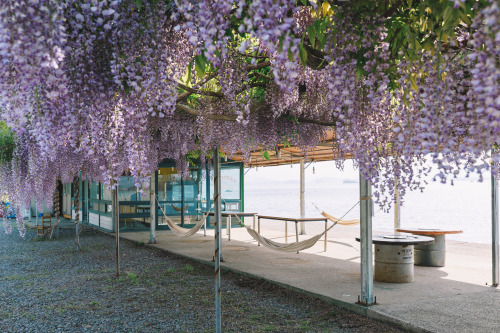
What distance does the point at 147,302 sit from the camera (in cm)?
476

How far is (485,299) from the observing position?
437 cm

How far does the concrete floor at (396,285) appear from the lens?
148 inches

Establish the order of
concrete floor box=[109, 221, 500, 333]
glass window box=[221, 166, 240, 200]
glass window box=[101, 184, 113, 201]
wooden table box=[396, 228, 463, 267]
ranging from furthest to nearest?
1. glass window box=[221, 166, 240, 200]
2. glass window box=[101, 184, 113, 201]
3. wooden table box=[396, 228, 463, 267]
4. concrete floor box=[109, 221, 500, 333]

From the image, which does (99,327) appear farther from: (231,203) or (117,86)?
(231,203)

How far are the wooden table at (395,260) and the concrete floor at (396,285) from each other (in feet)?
0.38

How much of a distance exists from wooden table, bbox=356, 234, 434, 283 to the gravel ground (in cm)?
114

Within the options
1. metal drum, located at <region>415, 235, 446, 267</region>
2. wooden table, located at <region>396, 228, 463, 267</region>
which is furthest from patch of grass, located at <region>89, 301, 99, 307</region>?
metal drum, located at <region>415, 235, 446, 267</region>

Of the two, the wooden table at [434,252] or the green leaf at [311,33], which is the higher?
the green leaf at [311,33]

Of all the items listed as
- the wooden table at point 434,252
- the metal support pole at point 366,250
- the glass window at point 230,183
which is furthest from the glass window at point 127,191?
the metal support pole at point 366,250

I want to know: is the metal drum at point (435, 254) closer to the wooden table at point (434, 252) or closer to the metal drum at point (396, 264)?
the wooden table at point (434, 252)

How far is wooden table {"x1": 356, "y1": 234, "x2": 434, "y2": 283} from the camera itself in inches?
202

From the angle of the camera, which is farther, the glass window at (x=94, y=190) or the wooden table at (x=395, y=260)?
the glass window at (x=94, y=190)

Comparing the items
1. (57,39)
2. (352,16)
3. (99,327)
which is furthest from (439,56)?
(99,327)

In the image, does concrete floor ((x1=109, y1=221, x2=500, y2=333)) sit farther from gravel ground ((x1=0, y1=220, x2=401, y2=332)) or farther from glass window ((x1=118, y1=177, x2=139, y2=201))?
glass window ((x1=118, y1=177, x2=139, y2=201))
